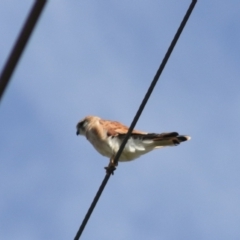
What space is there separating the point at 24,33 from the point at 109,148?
8.35 metres

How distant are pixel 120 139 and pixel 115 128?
47 centimetres

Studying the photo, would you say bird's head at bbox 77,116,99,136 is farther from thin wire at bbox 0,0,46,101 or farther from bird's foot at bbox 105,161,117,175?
thin wire at bbox 0,0,46,101

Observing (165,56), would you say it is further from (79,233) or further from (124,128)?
(124,128)

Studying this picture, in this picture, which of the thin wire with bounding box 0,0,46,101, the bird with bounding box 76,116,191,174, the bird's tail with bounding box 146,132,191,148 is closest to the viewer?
the thin wire with bounding box 0,0,46,101

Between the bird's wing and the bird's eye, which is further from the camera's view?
the bird's eye

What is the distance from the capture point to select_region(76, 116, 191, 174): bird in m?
8.33

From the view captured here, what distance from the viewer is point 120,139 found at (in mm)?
9391

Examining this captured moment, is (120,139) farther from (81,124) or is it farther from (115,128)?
(81,124)

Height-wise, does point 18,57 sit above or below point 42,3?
below

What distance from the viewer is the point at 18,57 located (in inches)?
43.1

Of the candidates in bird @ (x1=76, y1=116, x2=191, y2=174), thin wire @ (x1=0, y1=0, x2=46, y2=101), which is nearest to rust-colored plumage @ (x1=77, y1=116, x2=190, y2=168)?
bird @ (x1=76, y1=116, x2=191, y2=174)

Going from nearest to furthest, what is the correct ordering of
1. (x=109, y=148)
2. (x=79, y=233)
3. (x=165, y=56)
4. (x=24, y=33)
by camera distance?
(x=24, y=33), (x=165, y=56), (x=79, y=233), (x=109, y=148)

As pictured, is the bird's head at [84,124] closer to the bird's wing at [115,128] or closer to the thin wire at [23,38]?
the bird's wing at [115,128]

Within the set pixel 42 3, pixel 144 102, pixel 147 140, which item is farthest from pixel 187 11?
pixel 147 140
